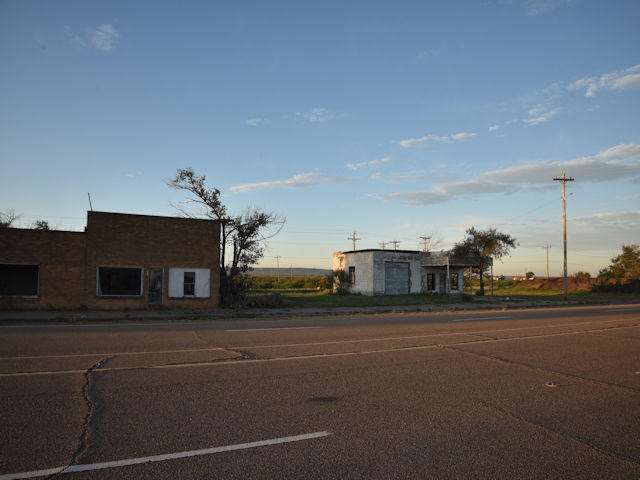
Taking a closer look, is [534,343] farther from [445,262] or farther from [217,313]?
[445,262]

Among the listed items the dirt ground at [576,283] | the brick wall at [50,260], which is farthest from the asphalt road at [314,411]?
the dirt ground at [576,283]

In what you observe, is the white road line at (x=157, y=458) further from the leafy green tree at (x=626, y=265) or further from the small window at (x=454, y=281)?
the leafy green tree at (x=626, y=265)

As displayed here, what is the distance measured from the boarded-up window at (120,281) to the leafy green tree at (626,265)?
196ft

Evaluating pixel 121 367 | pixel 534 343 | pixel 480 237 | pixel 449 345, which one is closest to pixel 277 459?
pixel 121 367

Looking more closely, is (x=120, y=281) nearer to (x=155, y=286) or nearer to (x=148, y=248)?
(x=155, y=286)

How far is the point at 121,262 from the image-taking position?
20.6 metres

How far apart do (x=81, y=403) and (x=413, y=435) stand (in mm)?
4015

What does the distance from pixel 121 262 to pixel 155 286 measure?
6.19 ft

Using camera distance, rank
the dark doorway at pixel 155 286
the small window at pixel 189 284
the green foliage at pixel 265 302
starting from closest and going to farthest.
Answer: the dark doorway at pixel 155 286, the small window at pixel 189 284, the green foliage at pixel 265 302

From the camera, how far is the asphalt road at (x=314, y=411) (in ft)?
13.0

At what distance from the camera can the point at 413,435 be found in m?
4.65

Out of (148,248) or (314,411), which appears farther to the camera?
(148,248)

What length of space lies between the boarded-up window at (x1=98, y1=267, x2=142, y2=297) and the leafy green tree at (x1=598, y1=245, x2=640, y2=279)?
5981cm

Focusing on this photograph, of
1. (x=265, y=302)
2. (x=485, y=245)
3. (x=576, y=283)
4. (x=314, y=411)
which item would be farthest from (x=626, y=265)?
(x=314, y=411)
